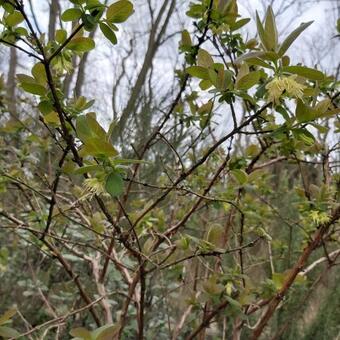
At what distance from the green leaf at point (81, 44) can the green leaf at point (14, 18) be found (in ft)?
0.41

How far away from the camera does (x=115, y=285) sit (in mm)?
2555

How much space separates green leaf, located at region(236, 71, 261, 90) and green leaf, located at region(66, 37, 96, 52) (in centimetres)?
30

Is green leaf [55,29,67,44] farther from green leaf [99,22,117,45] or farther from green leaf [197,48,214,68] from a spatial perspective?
green leaf [197,48,214,68]

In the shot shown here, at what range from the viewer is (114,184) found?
78 cm

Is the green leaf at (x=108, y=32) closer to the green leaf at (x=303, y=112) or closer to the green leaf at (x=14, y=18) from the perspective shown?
the green leaf at (x=14, y=18)

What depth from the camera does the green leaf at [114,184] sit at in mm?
773

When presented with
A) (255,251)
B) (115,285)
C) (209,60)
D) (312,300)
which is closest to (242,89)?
(209,60)

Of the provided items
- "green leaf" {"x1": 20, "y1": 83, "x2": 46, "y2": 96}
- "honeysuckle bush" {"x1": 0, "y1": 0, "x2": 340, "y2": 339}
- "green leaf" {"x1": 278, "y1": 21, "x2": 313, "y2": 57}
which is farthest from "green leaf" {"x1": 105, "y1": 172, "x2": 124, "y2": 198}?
"green leaf" {"x1": 278, "y1": 21, "x2": 313, "y2": 57}

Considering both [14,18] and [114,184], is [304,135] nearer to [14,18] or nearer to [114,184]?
[114,184]

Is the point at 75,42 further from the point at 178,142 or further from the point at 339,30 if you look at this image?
the point at 178,142

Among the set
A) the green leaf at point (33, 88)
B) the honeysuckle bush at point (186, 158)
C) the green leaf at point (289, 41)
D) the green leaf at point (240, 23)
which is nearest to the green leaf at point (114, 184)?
the honeysuckle bush at point (186, 158)

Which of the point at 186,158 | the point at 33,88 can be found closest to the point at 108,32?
the point at 33,88

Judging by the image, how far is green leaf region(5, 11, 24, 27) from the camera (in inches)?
37.3

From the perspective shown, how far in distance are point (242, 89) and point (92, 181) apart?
0.33 meters
